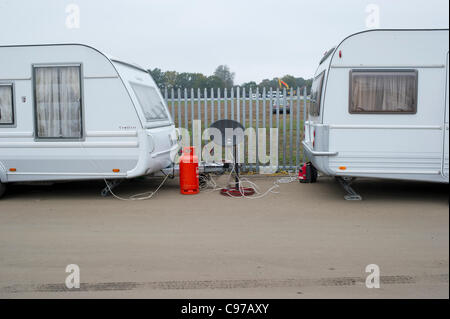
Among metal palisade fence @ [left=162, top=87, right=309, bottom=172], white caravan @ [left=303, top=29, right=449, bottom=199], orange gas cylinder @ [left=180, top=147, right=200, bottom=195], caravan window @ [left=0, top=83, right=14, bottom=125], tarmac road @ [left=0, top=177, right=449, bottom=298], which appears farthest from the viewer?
metal palisade fence @ [left=162, top=87, right=309, bottom=172]

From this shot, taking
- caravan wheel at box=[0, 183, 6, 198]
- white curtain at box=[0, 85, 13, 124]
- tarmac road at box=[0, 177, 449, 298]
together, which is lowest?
tarmac road at box=[0, 177, 449, 298]

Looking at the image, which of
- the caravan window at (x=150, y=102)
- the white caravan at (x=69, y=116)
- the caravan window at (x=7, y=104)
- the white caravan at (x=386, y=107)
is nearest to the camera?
the white caravan at (x=386, y=107)

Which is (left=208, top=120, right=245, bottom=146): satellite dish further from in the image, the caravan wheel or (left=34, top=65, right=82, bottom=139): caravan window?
the caravan wheel

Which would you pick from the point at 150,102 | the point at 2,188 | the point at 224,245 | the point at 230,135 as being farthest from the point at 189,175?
the point at 2,188

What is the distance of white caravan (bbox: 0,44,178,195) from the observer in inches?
308

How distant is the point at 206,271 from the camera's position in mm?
4633

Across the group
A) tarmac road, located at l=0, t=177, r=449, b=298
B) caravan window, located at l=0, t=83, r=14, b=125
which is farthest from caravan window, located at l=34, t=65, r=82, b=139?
tarmac road, located at l=0, t=177, r=449, b=298

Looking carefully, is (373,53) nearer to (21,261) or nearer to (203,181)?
(203,181)

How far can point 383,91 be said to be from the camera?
7.41 meters

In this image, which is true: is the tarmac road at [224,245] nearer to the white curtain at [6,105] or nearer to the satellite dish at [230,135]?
the satellite dish at [230,135]

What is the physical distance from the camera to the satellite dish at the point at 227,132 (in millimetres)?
8773

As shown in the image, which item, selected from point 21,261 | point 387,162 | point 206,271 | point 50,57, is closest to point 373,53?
point 387,162

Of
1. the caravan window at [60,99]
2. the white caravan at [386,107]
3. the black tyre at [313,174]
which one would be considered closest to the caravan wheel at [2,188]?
the caravan window at [60,99]

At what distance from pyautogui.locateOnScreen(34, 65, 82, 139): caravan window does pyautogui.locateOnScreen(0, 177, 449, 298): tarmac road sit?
4.49ft
